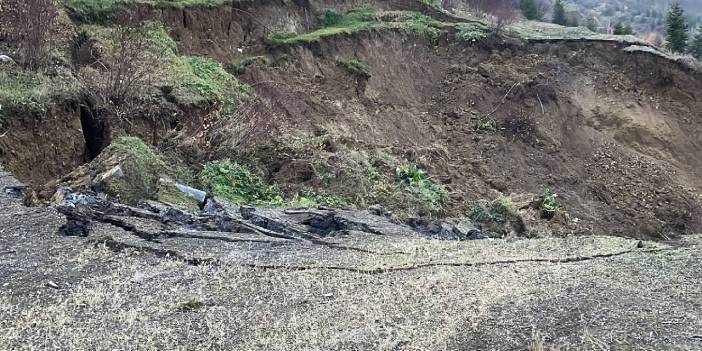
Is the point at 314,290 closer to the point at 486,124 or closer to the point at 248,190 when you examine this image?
the point at 248,190

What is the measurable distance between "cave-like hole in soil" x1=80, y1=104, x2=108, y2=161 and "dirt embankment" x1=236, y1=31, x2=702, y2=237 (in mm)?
4232

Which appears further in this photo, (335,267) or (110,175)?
(110,175)

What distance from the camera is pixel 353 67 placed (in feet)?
57.6

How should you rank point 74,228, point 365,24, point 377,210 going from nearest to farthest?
point 74,228 → point 377,210 → point 365,24

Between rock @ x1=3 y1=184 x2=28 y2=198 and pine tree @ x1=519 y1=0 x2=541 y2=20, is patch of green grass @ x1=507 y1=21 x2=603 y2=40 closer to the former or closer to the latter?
pine tree @ x1=519 y1=0 x2=541 y2=20

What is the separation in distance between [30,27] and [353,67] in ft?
26.1

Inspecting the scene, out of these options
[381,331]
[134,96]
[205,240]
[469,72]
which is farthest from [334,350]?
[469,72]

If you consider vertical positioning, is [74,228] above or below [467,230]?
above

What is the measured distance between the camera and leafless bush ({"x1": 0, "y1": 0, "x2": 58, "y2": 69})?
443 inches

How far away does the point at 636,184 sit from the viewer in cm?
1669

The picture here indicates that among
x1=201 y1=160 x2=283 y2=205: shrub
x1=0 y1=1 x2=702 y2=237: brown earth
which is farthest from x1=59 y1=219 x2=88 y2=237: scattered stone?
x1=0 y1=1 x2=702 y2=237: brown earth

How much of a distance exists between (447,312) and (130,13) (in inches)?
422

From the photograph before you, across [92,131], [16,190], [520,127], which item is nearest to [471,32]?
[520,127]

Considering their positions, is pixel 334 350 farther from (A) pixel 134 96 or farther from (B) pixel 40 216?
(A) pixel 134 96
